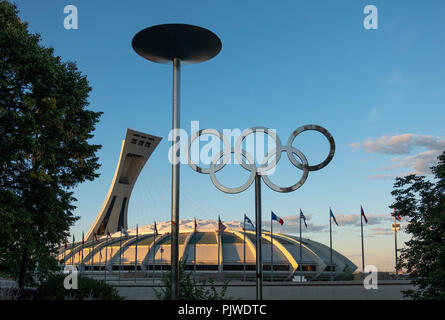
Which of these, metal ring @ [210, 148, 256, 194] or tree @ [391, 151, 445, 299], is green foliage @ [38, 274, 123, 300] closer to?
metal ring @ [210, 148, 256, 194]

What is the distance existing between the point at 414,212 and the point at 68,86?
20.2m

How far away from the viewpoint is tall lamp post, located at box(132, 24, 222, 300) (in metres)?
19.5

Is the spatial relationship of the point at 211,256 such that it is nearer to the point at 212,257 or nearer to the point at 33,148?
the point at 212,257

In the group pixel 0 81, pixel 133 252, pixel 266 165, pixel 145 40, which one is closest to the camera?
pixel 266 165

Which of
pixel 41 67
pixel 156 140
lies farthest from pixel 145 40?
pixel 156 140

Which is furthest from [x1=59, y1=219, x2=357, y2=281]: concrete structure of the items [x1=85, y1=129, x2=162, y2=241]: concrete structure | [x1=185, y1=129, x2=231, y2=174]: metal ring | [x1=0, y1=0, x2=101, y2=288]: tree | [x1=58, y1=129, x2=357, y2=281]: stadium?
[x1=185, y1=129, x2=231, y2=174]: metal ring

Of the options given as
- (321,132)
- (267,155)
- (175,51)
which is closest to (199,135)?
(267,155)

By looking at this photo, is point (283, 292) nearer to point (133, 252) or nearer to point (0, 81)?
point (0, 81)

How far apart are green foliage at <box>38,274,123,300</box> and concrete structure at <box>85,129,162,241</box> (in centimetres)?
7007

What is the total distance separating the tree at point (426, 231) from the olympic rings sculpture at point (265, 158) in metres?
6.85
